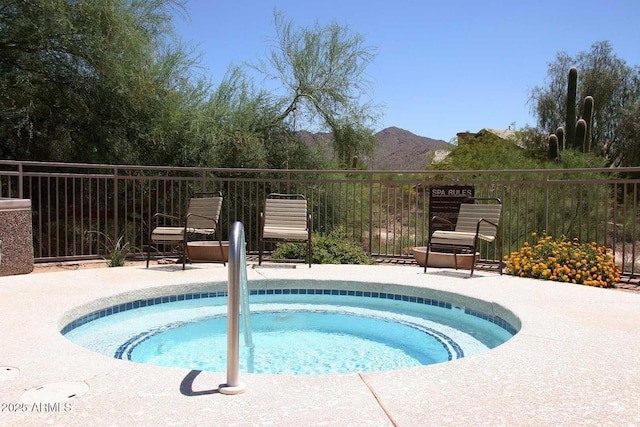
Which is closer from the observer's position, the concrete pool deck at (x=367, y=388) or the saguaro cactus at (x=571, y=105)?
the concrete pool deck at (x=367, y=388)

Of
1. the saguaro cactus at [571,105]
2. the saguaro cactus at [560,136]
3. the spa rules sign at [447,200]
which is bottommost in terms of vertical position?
the spa rules sign at [447,200]

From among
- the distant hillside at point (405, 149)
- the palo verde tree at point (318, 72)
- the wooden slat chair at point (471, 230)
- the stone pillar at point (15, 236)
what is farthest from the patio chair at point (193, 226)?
the distant hillside at point (405, 149)

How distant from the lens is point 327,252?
7340 millimetres

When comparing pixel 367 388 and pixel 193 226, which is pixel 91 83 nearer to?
pixel 193 226

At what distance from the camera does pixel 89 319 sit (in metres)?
4.43

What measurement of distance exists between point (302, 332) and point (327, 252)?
2849 mm

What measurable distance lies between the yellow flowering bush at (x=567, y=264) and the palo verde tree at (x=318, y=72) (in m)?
7.06

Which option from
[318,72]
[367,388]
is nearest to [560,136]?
[318,72]

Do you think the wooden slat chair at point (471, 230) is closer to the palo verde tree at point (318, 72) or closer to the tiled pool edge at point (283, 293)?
the tiled pool edge at point (283, 293)

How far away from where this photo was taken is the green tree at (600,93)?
22797 mm

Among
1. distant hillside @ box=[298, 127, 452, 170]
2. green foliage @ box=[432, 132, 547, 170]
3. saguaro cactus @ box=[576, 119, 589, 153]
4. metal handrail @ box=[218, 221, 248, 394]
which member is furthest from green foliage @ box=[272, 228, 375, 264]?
distant hillside @ box=[298, 127, 452, 170]

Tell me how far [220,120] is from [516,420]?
10.0 m

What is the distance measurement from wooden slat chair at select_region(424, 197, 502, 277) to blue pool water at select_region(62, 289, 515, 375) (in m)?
1.18

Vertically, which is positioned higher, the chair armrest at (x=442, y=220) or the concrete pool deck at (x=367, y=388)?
the chair armrest at (x=442, y=220)
